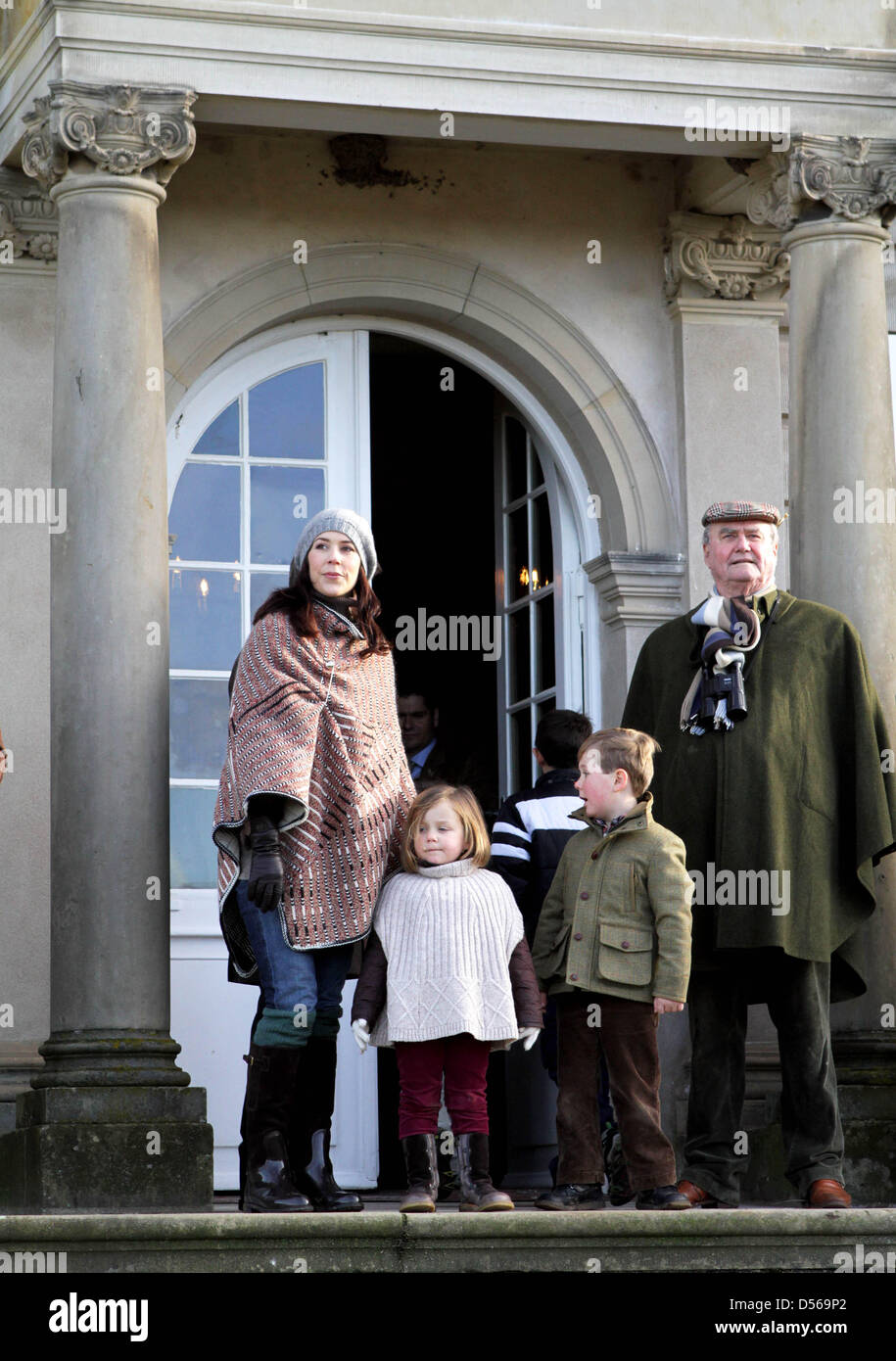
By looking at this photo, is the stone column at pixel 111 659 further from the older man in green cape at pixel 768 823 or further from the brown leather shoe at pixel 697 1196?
the older man in green cape at pixel 768 823

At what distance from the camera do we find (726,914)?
6535mm

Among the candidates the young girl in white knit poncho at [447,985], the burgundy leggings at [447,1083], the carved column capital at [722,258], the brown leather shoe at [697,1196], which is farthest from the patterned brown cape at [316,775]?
the carved column capital at [722,258]

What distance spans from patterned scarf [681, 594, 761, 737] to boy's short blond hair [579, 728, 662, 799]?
32 cm

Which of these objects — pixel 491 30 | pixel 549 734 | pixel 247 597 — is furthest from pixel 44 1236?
pixel 491 30

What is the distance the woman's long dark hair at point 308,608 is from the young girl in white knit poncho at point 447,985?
0.54 metres

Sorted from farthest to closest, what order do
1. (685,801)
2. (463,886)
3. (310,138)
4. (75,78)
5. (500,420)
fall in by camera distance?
(500,420), (310,138), (75,78), (685,801), (463,886)

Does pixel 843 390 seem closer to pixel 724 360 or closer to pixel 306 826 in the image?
pixel 724 360

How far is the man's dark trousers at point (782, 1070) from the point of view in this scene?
21.4 ft

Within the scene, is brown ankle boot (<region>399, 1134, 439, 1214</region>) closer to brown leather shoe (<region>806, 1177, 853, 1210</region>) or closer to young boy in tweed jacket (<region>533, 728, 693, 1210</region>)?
young boy in tweed jacket (<region>533, 728, 693, 1210</region>)

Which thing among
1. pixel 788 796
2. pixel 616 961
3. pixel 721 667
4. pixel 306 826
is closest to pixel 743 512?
pixel 721 667

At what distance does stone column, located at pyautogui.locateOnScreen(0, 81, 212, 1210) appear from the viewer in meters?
7.01
